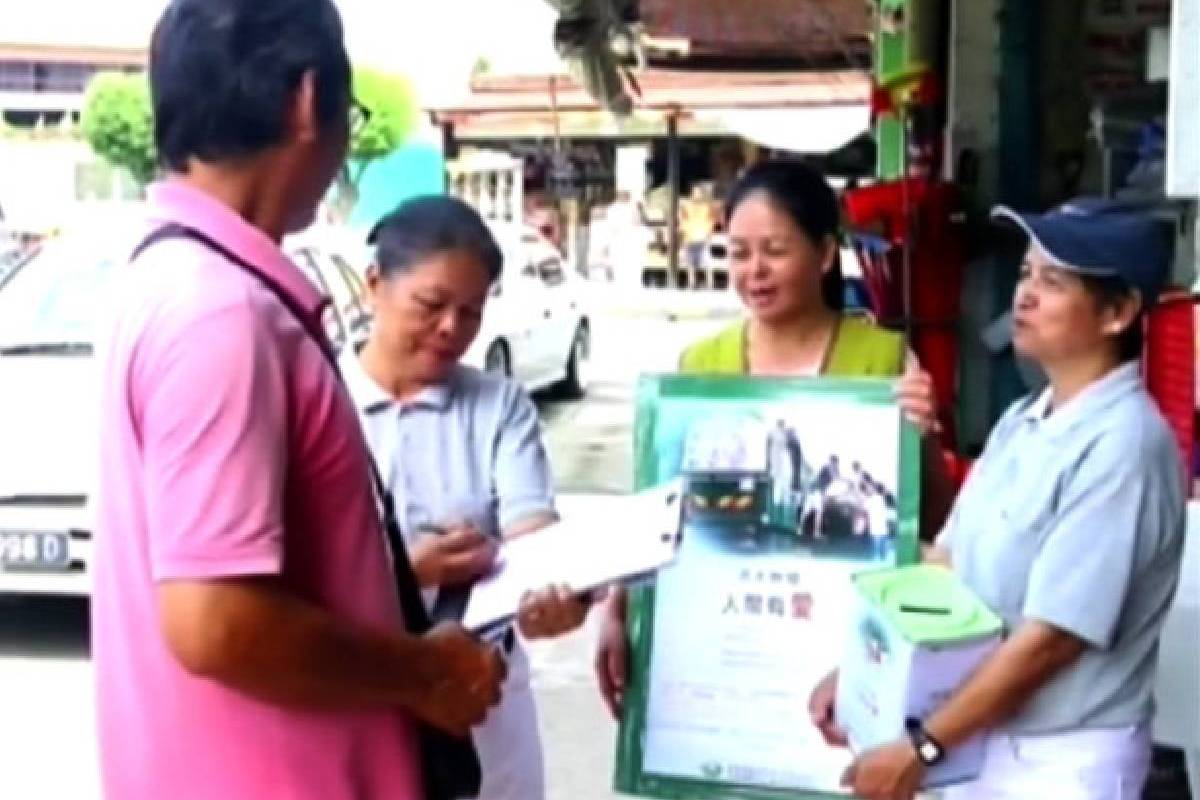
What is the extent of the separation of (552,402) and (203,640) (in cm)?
1533

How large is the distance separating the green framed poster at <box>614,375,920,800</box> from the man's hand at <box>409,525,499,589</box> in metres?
0.42

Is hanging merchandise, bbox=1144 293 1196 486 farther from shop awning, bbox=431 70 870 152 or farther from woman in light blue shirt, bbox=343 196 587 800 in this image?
shop awning, bbox=431 70 870 152

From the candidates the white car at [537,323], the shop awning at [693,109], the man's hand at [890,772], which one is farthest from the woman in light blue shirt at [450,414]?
the shop awning at [693,109]

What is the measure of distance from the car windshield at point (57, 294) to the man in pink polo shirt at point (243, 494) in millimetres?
6224

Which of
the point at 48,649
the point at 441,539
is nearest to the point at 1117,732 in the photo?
the point at 441,539

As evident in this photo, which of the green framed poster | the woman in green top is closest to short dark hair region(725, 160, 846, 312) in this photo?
the woman in green top

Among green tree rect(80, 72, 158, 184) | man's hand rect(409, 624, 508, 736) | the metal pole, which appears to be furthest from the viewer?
green tree rect(80, 72, 158, 184)

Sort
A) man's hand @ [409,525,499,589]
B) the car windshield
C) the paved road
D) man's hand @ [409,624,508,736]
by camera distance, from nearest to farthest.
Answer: man's hand @ [409,624,508,736]
man's hand @ [409,525,499,589]
the paved road
the car windshield

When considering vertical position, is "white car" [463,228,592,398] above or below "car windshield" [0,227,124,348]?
below

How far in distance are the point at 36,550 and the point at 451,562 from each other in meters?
4.98

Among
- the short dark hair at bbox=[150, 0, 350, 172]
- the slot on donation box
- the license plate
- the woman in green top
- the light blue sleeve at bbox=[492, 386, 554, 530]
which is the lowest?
the license plate

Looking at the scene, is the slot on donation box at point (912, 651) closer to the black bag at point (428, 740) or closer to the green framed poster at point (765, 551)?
the green framed poster at point (765, 551)

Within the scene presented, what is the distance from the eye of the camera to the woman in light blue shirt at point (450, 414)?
3051 mm

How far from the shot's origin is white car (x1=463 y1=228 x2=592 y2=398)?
1478 centimetres
